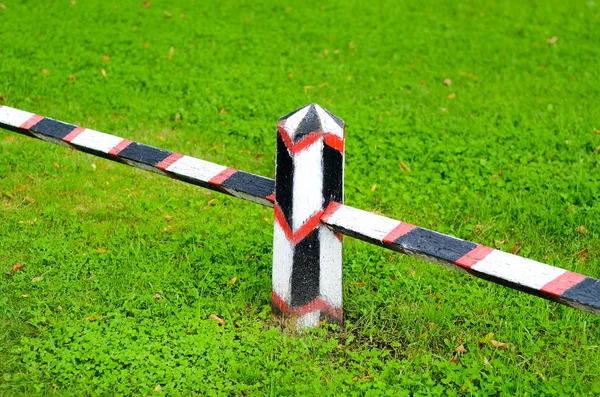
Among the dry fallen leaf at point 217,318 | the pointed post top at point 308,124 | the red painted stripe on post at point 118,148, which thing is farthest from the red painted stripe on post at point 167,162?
the dry fallen leaf at point 217,318

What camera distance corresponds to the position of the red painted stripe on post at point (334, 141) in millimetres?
3270

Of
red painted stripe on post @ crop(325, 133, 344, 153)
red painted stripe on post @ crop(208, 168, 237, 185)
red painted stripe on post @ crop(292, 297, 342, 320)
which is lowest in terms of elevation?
red painted stripe on post @ crop(292, 297, 342, 320)

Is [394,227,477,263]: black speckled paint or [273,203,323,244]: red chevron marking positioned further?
[273,203,323,244]: red chevron marking

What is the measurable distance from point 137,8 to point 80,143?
550cm

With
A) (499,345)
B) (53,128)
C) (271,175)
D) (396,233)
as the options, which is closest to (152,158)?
(53,128)

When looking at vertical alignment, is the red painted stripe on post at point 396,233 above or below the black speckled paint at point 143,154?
below

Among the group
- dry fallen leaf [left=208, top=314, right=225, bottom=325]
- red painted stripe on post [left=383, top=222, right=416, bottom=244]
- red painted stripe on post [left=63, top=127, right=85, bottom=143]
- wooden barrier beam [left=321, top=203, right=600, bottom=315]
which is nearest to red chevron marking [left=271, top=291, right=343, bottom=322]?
dry fallen leaf [left=208, top=314, right=225, bottom=325]

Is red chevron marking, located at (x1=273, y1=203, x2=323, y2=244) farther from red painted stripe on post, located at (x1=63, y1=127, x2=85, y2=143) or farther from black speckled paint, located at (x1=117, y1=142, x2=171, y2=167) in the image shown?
red painted stripe on post, located at (x1=63, y1=127, x2=85, y2=143)

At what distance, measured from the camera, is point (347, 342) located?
145 inches

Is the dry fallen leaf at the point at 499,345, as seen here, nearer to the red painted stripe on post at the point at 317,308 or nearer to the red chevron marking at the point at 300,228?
the red painted stripe on post at the point at 317,308

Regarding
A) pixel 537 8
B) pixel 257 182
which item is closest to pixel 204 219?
pixel 257 182

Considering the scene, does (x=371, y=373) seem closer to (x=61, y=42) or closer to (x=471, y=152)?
(x=471, y=152)

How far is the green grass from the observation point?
3.54m

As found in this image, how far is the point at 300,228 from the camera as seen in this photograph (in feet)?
11.2
